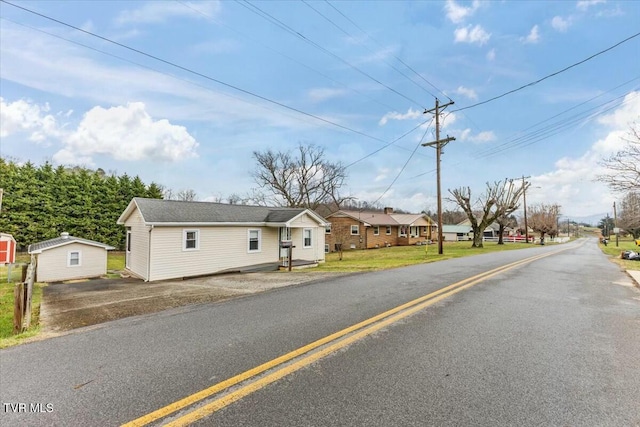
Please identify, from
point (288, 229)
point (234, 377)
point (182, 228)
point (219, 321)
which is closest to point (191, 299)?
point (219, 321)

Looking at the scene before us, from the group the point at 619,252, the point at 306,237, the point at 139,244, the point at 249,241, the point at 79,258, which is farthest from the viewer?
the point at 619,252

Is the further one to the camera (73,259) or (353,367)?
(73,259)

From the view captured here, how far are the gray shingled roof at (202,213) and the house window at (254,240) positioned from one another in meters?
0.68

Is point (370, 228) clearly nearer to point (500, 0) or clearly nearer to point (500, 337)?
point (500, 0)

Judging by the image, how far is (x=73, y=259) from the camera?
16656 mm

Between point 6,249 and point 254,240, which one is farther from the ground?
point 254,240

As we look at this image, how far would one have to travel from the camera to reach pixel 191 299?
25.2ft

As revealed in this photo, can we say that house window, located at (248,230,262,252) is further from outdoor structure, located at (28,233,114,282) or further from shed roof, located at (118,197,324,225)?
outdoor structure, located at (28,233,114,282)

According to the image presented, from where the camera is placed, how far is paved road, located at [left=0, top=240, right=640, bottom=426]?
8.87 ft

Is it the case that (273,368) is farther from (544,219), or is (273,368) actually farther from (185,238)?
(544,219)

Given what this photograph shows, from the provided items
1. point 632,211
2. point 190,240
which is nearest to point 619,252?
point 632,211

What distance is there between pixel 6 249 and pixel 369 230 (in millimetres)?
31681

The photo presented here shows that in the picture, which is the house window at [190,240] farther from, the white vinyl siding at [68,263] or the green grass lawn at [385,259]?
the green grass lawn at [385,259]

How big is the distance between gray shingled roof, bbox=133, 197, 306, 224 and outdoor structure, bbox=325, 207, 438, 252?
1475cm
